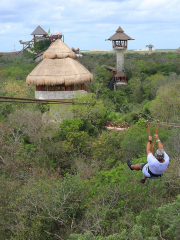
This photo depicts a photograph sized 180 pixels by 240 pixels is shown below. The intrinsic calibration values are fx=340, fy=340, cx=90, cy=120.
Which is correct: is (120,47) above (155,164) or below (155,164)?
above

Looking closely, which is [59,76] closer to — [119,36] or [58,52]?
[58,52]

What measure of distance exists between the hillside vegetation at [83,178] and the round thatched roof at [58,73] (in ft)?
4.85

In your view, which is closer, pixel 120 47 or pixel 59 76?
pixel 59 76

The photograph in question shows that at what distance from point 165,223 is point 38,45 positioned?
137 feet

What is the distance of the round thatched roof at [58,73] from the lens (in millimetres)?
18750

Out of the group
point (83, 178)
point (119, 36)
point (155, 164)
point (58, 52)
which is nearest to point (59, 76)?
point (58, 52)

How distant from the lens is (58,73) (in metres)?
18.9

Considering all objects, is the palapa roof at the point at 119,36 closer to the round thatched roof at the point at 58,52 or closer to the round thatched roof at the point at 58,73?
the round thatched roof at the point at 58,52

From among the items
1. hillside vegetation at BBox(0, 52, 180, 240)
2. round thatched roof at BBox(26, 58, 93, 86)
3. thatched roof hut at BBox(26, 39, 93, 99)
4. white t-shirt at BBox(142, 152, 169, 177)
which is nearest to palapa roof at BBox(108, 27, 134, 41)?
hillside vegetation at BBox(0, 52, 180, 240)

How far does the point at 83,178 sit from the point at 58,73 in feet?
24.1

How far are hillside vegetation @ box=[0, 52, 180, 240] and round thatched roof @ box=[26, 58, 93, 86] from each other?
1479 millimetres

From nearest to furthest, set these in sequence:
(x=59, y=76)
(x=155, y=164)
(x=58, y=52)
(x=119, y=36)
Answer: (x=155, y=164)
(x=59, y=76)
(x=58, y=52)
(x=119, y=36)

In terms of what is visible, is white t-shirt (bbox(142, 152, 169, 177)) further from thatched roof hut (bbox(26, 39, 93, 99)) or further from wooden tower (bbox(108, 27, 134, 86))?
wooden tower (bbox(108, 27, 134, 86))

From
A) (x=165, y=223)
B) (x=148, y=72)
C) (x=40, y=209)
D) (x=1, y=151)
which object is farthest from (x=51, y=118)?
(x=148, y=72)
